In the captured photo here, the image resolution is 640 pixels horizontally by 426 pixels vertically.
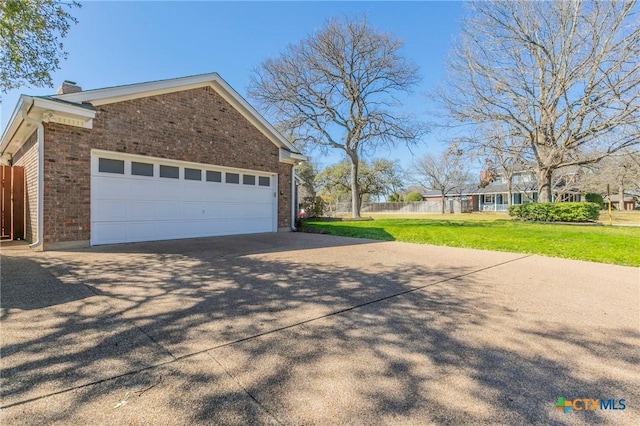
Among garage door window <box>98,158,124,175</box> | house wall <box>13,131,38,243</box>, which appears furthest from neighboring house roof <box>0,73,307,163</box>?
garage door window <box>98,158,124,175</box>

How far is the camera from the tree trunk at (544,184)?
16625mm

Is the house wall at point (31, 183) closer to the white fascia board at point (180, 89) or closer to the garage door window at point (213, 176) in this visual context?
the white fascia board at point (180, 89)

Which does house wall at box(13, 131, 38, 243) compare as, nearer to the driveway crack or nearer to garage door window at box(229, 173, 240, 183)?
garage door window at box(229, 173, 240, 183)

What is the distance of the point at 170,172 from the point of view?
8.77 m

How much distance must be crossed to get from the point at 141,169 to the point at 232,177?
278 cm

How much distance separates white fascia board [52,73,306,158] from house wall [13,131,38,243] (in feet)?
5.36

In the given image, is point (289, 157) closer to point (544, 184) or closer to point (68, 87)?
point (68, 87)

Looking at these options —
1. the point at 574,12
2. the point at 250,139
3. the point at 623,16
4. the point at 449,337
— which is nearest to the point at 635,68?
the point at 623,16

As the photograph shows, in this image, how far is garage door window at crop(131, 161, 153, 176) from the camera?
26.5 feet

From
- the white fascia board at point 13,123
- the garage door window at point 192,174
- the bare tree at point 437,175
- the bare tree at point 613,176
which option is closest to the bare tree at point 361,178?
the bare tree at point 437,175

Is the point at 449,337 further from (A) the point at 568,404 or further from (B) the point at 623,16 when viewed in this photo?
(B) the point at 623,16

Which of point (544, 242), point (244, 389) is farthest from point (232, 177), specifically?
point (544, 242)

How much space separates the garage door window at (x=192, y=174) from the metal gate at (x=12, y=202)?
4.30 meters

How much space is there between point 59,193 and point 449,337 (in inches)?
325
